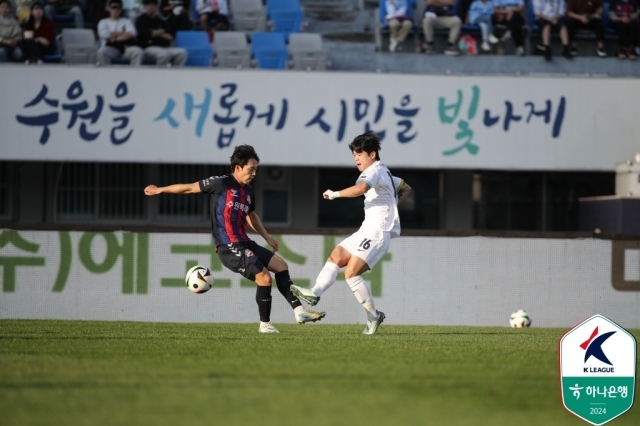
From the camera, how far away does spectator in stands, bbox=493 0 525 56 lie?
23.1m

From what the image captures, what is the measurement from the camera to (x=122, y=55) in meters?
21.7

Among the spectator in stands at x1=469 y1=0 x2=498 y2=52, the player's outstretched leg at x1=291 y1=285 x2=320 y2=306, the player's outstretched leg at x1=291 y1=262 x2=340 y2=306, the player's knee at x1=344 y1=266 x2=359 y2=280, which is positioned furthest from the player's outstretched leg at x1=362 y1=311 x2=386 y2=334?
the spectator in stands at x1=469 y1=0 x2=498 y2=52

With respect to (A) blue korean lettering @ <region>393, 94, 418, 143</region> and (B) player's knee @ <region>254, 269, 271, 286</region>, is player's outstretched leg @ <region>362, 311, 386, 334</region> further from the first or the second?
(A) blue korean lettering @ <region>393, 94, 418, 143</region>

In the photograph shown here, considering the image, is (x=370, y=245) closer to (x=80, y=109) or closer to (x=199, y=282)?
(x=199, y=282)

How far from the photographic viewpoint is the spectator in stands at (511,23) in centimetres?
2308

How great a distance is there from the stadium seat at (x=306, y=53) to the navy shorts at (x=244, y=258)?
10654 millimetres

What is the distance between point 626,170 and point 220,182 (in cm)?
1161

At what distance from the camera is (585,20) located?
2350 cm

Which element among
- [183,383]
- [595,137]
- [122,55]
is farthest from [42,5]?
[183,383]

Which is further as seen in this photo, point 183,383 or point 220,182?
point 220,182

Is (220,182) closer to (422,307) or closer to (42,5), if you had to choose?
(422,307)

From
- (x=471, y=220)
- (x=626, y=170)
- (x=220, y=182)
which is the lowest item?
(x=471, y=220)

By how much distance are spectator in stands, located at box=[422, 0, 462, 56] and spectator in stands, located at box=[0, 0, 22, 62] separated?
816cm

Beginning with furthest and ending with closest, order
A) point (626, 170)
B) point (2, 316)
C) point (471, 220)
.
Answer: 1. point (471, 220)
2. point (626, 170)
3. point (2, 316)
